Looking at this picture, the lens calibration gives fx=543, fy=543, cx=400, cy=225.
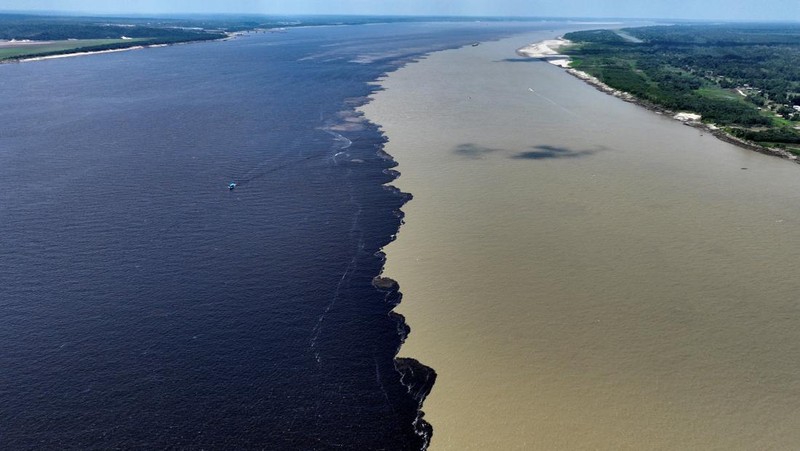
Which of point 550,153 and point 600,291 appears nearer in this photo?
point 600,291

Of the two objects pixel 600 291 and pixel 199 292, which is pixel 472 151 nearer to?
pixel 600 291

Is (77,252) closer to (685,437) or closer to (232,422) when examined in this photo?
(232,422)

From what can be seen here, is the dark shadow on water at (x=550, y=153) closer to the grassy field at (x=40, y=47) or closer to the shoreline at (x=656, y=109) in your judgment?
the shoreline at (x=656, y=109)

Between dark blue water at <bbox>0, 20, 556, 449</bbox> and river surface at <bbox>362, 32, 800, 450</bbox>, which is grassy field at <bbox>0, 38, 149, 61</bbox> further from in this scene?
river surface at <bbox>362, 32, 800, 450</bbox>

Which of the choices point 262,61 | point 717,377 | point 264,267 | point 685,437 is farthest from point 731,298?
point 262,61

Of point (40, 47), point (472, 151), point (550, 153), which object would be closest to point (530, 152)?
point (550, 153)

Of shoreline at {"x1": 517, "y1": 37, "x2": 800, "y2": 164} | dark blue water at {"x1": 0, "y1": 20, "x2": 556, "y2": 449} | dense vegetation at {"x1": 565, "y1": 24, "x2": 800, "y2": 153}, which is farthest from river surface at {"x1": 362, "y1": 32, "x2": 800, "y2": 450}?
dense vegetation at {"x1": 565, "y1": 24, "x2": 800, "y2": 153}
